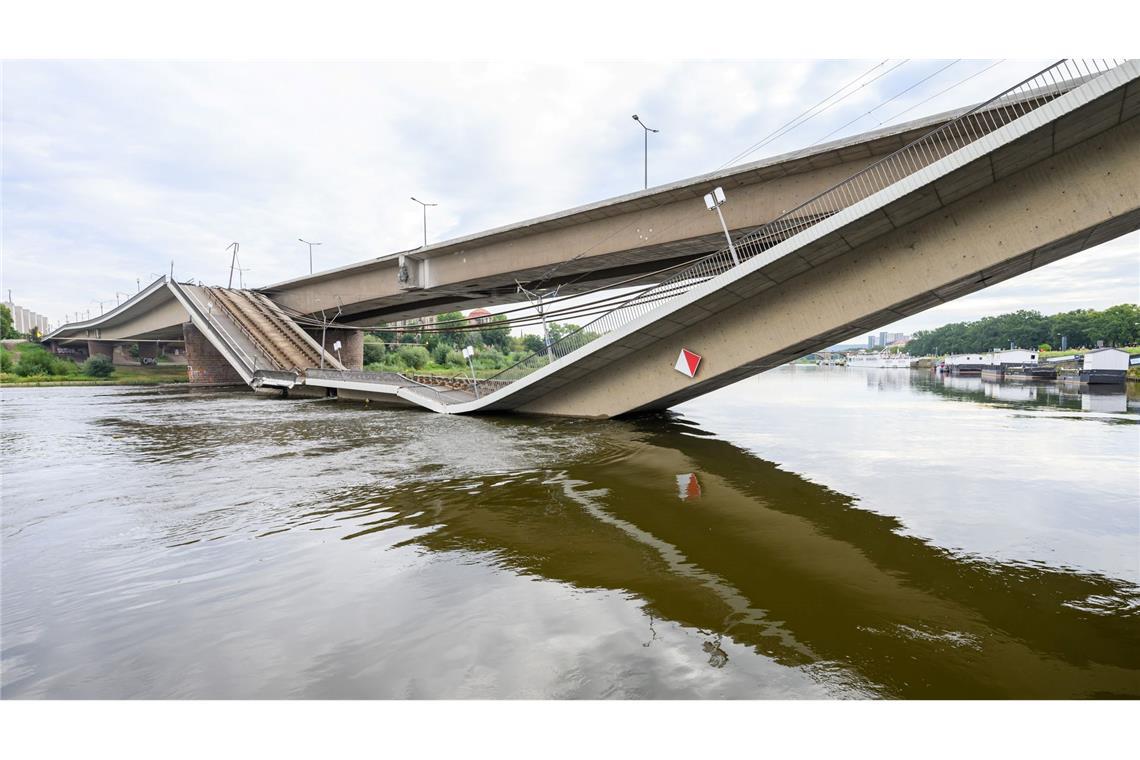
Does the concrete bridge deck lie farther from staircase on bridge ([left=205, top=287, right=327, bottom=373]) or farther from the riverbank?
the riverbank

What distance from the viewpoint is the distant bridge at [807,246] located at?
10062mm

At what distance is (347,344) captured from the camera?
40812 mm

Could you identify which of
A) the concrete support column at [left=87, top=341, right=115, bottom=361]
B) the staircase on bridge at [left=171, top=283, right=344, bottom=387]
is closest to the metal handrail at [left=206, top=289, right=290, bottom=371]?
the staircase on bridge at [left=171, top=283, right=344, bottom=387]

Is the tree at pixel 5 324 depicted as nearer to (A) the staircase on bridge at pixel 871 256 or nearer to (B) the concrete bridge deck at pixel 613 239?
(B) the concrete bridge deck at pixel 613 239

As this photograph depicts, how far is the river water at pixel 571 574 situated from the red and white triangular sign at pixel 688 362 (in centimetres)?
459

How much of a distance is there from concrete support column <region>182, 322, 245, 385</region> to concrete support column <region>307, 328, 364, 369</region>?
935cm

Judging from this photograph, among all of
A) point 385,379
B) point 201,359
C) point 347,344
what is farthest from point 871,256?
point 201,359

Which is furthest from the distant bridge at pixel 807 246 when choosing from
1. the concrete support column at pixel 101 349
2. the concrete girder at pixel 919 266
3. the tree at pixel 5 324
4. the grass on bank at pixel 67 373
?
the tree at pixel 5 324

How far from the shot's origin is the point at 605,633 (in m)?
4.03

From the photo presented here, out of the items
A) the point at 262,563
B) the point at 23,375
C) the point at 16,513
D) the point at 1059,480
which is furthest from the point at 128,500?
the point at 23,375

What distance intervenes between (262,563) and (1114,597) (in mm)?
8279

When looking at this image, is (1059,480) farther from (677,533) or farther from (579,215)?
(579,215)

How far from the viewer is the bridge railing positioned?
1134 cm

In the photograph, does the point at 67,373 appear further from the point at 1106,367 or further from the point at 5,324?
the point at 1106,367
